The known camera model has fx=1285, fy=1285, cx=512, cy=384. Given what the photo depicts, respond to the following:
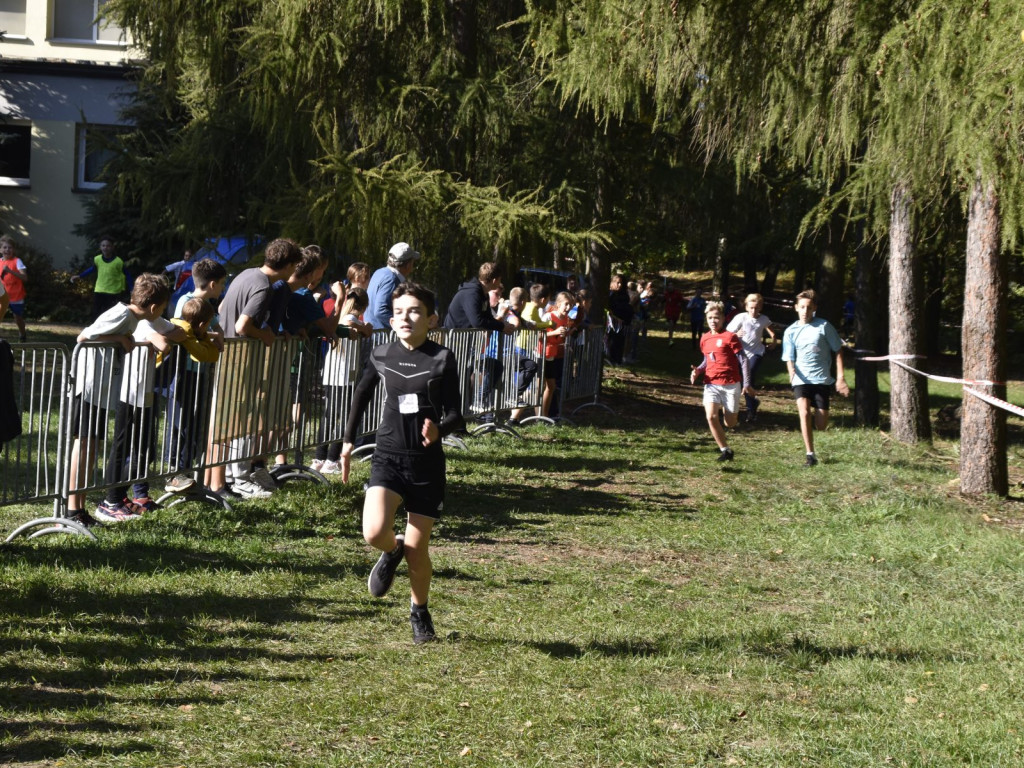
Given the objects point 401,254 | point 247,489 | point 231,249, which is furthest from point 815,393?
point 231,249

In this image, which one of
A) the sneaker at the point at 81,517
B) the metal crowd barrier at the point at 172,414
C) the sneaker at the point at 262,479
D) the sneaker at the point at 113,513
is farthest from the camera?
the sneaker at the point at 262,479

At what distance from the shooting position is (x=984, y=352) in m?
11.8

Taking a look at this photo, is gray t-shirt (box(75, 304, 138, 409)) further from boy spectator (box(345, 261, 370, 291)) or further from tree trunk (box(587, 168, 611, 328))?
tree trunk (box(587, 168, 611, 328))

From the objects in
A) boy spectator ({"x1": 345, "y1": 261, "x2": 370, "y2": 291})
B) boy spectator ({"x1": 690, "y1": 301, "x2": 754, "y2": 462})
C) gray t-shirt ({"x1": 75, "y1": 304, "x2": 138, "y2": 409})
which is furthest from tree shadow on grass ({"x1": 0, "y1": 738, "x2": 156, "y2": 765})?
boy spectator ({"x1": 690, "y1": 301, "x2": 754, "y2": 462})

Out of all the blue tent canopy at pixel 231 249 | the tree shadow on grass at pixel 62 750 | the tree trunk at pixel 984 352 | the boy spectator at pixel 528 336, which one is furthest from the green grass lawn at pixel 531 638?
the blue tent canopy at pixel 231 249

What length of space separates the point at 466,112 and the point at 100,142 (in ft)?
Answer: 17.3

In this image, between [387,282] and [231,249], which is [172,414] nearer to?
[387,282]

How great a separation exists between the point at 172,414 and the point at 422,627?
343cm

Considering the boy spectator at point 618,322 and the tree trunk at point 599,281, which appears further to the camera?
the boy spectator at point 618,322

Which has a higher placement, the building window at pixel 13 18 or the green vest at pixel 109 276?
the building window at pixel 13 18

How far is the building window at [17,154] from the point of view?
113 ft

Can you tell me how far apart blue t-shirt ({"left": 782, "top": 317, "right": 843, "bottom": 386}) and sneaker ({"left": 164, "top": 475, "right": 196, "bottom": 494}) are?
7.46 metres

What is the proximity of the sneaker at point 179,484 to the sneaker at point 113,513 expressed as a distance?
370 mm

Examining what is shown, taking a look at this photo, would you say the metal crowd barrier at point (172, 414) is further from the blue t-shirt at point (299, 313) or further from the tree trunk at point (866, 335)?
the tree trunk at point (866, 335)
